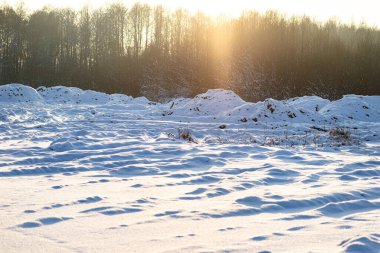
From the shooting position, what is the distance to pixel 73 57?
138 ft

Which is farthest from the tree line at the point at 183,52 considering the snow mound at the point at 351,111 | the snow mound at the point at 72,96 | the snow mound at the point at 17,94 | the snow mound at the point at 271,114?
the snow mound at the point at 271,114

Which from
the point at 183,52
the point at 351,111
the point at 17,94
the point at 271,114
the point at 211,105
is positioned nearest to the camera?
the point at 271,114

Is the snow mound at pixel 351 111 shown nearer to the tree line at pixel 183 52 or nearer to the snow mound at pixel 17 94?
the tree line at pixel 183 52

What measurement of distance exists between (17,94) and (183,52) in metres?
16.4

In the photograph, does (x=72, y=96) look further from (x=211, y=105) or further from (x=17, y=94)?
(x=211, y=105)

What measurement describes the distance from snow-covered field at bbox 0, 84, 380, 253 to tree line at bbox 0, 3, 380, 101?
71.2 feet

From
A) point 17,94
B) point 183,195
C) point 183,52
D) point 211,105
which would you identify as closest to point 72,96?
point 17,94

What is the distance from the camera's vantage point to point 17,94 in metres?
22.4

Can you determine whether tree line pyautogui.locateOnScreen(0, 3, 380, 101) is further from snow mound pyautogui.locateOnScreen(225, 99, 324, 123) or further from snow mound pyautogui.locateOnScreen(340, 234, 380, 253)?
snow mound pyautogui.locateOnScreen(340, 234, 380, 253)

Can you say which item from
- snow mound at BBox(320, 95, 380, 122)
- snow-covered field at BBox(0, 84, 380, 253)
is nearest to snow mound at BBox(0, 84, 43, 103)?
snow-covered field at BBox(0, 84, 380, 253)

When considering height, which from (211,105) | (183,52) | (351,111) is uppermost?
(183,52)

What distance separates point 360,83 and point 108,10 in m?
27.0

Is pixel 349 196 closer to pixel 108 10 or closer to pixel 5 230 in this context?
pixel 5 230

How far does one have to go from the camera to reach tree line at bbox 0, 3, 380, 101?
→ 30.5m
